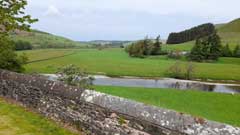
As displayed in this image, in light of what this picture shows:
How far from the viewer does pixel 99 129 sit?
7.08 metres

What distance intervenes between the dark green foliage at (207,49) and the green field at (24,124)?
260 ft

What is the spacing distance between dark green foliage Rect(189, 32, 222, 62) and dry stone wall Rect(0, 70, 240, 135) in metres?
79.0

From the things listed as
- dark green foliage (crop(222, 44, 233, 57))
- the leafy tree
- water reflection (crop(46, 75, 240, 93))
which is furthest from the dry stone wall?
dark green foliage (crop(222, 44, 233, 57))

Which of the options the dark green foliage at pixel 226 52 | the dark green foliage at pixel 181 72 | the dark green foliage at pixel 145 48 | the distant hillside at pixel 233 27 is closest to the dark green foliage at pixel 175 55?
the dark green foliage at pixel 145 48

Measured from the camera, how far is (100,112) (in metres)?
7.07

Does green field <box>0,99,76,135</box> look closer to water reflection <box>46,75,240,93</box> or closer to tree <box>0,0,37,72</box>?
tree <box>0,0,37,72</box>

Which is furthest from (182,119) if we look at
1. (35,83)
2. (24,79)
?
(24,79)

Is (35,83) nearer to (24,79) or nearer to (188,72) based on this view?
(24,79)

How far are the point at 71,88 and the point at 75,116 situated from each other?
77 cm

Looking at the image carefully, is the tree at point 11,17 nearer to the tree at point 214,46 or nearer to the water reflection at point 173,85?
the water reflection at point 173,85

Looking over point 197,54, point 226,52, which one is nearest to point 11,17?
point 197,54

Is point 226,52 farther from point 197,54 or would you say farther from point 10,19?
point 10,19

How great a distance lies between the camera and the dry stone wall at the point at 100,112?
5.39m

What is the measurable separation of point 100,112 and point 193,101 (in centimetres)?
2504
